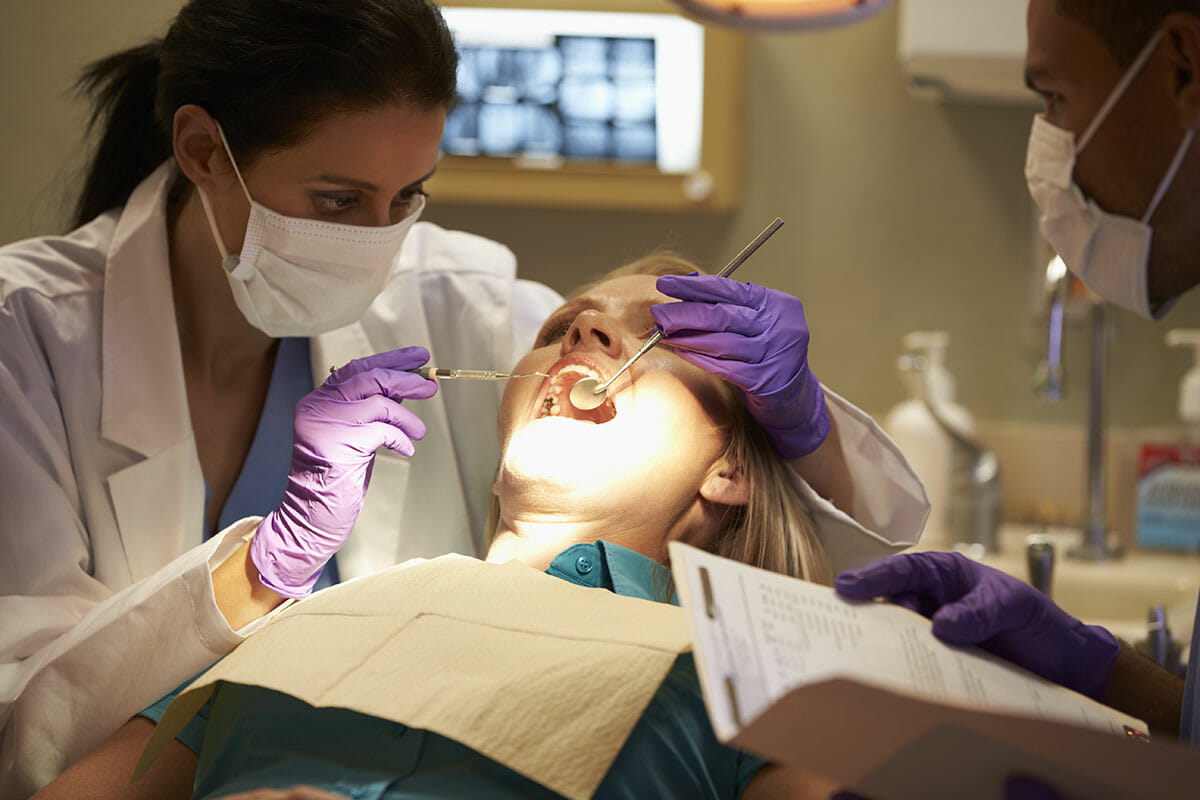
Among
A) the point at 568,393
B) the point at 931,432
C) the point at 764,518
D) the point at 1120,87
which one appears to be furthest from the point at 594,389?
the point at 931,432

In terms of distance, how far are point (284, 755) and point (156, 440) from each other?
62 centimetres

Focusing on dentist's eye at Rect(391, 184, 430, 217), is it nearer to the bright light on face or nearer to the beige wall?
the bright light on face

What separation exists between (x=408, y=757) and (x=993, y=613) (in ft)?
2.00

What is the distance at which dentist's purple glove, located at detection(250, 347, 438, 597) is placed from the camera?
1405 millimetres

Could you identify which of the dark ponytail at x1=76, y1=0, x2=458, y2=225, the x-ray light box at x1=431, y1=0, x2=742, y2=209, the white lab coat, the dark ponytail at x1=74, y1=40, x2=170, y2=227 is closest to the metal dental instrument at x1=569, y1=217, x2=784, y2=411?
the white lab coat

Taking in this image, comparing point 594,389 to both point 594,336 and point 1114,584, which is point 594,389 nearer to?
point 594,336

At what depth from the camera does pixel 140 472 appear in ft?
5.07

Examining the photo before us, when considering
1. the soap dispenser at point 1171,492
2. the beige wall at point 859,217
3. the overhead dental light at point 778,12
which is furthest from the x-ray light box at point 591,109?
the soap dispenser at point 1171,492

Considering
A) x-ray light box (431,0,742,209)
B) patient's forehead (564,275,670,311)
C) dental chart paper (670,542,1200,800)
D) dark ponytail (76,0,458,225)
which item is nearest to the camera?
dental chart paper (670,542,1200,800)

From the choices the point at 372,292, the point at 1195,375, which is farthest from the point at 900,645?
the point at 1195,375

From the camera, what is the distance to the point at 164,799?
1.26m

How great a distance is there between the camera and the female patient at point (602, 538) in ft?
3.60

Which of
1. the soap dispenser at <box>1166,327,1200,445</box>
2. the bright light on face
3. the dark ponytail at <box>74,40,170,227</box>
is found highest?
the dark ponytail at <box>74,40,170,227</box>

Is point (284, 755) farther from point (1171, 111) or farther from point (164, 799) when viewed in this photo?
point (1171, 111)
